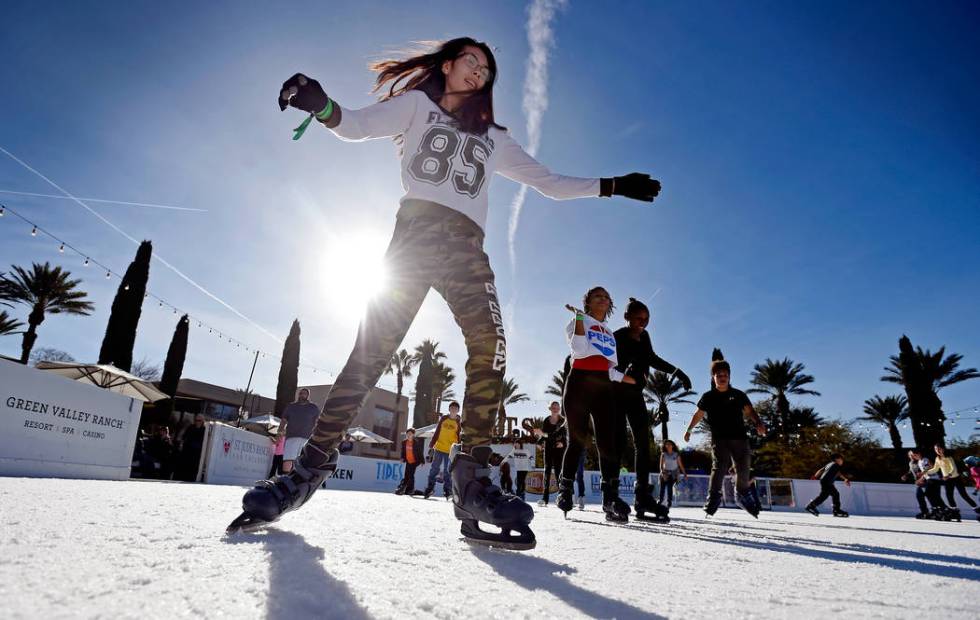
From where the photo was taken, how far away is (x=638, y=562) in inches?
54.6

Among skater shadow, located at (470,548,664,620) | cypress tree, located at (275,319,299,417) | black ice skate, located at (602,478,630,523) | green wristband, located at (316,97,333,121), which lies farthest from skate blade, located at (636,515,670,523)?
cypress tree, located at (275,319,299,417)

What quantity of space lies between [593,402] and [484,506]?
97.3 inches

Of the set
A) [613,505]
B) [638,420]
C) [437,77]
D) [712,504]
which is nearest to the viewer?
[437,77]

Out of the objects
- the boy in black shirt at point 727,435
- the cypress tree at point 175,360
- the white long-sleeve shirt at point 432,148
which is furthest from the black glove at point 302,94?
the cypress tree at point 175,360

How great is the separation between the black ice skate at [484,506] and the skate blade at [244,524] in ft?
2.14

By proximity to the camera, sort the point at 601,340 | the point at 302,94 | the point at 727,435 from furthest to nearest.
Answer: the point at 727,435 → the point at 601,340 → the point at 302,94

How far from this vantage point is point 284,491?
1.69m

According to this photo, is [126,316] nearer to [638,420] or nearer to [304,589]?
[638,420]

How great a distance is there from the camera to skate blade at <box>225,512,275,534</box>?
149 centimetres

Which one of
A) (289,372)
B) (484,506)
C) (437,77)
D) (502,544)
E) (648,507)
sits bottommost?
(648,507)

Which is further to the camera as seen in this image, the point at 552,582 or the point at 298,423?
the point at 298,423

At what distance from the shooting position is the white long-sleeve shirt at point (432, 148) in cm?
212

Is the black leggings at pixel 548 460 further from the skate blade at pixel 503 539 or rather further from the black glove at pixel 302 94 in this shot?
the black glove at pixel 302 94

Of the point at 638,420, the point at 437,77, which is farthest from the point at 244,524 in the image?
the point at 638,420
